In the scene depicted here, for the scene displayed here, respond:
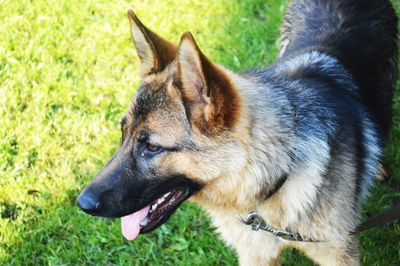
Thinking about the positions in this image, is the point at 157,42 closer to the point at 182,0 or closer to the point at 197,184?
the point at 197,184

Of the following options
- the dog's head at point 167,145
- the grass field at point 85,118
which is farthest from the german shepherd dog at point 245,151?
the grass field at point 85,118

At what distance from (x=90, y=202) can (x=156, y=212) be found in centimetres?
35

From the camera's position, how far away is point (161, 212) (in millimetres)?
2807

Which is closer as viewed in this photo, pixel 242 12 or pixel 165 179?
pixel 165 179

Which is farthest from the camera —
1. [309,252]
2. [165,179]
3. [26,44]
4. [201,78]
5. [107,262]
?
[26,44]

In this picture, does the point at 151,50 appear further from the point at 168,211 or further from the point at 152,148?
the point at 168,211

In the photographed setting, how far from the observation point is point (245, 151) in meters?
2.63

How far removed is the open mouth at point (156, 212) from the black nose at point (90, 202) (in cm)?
26

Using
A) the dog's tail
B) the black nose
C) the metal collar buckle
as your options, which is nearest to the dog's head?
the black nose

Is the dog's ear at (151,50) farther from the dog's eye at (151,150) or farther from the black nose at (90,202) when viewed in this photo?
the black nose at (90,202)

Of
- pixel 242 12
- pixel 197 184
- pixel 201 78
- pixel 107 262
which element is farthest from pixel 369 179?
pixel 242 12

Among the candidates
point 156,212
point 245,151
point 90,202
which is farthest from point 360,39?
point 90,202

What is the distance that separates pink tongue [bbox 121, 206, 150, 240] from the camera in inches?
113

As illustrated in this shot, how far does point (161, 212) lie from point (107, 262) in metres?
1.29
